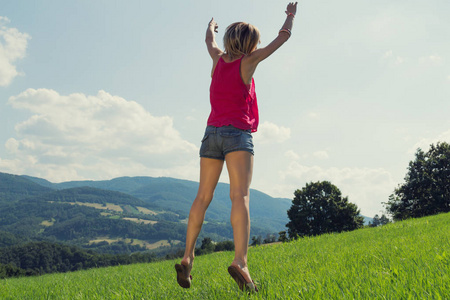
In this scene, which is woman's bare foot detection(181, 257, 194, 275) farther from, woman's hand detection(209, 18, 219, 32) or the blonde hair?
woman's hand detection(209, 18, 219, 32)

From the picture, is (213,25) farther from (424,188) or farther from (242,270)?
(424,188)

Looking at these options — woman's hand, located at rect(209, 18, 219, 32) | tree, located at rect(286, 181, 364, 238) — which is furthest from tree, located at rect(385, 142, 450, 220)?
woman's hand, located at rect(209, 18, 219, 32)

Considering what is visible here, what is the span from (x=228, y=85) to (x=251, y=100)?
0.32 m

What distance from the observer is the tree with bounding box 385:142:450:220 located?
48812mm

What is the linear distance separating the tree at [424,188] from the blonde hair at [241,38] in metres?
53.2

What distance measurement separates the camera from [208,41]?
4.48 metres

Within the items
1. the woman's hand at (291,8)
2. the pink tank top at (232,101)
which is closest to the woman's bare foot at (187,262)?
the pink tank top at (232,101)

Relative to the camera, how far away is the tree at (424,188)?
4881 cm

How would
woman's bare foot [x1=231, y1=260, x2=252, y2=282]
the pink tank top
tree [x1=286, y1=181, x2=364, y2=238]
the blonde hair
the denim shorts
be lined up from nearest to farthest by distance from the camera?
woman's bare foot [x1=231, y1=260, x2=252, y2=282] < the denim shorts < the pink tank top < the blonde hair < tree [x1=286, y1=181, x2=364, y2=238]

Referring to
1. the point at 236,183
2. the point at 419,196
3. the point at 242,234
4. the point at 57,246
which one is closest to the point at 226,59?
the point at 236,183

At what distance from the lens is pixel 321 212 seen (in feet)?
161

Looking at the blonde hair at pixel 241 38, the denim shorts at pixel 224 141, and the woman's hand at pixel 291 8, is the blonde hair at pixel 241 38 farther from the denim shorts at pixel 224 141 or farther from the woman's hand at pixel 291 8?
the denim shorts at pixel 224 141

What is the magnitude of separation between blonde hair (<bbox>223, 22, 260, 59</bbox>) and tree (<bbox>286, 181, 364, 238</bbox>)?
4589 cm

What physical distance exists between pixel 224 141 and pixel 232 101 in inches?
18.6
